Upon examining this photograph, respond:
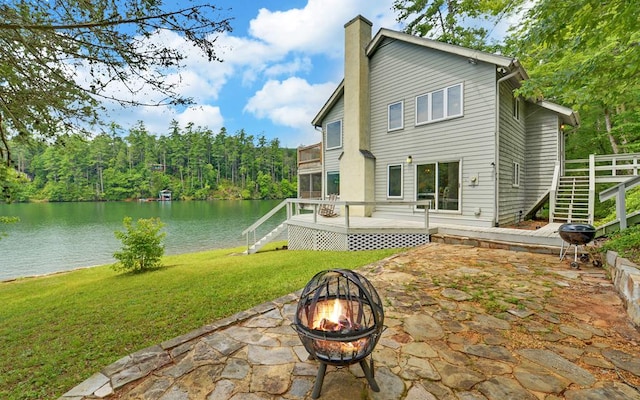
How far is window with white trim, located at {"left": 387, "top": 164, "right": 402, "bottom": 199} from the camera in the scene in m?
10.1

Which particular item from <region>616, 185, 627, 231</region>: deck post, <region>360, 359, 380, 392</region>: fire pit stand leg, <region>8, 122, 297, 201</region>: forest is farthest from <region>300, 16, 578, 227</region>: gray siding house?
<region>8, 122, 297, 201</region>: forest

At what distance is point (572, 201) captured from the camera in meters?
8.59

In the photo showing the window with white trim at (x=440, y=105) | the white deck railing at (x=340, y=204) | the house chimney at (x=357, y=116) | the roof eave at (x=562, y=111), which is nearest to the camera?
the white deck railing at (x=340, y=204)

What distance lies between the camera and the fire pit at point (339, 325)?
6.08ft

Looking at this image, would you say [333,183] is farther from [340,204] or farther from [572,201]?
[572,201]

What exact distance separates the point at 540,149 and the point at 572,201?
227 cm

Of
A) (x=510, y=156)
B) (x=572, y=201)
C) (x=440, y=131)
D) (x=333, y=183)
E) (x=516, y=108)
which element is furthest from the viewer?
(x=333, y=183)

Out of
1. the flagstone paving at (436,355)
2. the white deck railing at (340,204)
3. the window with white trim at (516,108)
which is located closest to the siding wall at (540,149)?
the window with white trim at (516,108)

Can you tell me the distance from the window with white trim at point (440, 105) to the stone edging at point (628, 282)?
18.5 ft

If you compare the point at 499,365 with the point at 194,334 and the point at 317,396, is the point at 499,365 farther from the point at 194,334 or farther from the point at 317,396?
the point at 194,334

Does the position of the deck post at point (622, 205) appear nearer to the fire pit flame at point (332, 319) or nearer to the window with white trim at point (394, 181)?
the window with white trim at point (394, 181)

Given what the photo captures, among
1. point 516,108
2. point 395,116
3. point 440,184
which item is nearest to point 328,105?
point 395,116

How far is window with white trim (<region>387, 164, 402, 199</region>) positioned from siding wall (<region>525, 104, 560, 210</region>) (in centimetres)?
441

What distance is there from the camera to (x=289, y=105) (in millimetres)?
35188
